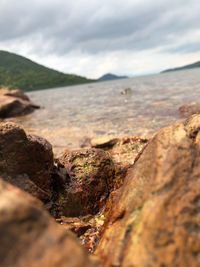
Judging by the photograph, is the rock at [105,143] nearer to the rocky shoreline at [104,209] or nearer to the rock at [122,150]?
the rock at [122,150]

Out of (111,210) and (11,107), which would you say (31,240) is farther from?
(11,107)

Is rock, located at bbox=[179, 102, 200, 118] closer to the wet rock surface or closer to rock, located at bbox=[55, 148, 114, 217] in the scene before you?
rock, located at bbox=[55, 148, 114, 217]

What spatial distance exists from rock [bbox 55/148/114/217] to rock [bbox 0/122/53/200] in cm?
52

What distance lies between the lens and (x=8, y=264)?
424 cm

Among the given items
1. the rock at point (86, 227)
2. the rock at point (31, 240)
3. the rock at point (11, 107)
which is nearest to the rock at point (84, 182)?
the rock at point (86, 227)

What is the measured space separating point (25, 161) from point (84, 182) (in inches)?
65.2

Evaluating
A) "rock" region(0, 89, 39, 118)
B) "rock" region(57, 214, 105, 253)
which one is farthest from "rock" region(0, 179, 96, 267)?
"rock" region(0, 89, 39, 118)

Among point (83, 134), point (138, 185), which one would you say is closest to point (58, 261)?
point (138, 185)

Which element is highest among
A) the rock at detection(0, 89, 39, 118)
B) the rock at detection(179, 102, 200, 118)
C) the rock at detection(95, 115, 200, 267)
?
the rock at detection(95, 115, 200, 267)

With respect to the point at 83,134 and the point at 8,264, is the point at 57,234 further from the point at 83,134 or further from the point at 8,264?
the point at 83,134

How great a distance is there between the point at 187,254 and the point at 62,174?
6.19 metres

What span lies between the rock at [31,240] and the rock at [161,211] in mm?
1016

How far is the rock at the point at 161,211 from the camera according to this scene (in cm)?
504

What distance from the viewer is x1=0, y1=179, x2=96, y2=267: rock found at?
4262 mm
